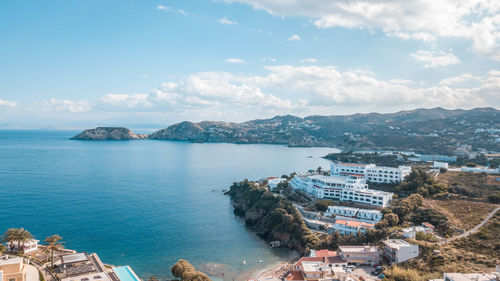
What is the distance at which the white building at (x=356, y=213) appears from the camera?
42656mm

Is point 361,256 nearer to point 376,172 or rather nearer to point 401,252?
point 401,252

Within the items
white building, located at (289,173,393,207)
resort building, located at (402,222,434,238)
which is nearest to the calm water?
resort building, located at (402,222,434,238)

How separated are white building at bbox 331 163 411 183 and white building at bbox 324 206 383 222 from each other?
16281mm

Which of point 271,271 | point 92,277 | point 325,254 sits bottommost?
point 271,271

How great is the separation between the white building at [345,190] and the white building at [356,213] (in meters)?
4.31

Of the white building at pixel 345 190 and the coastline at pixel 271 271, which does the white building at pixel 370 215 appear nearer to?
the white building at pixel 345 190

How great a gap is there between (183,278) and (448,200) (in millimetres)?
38815

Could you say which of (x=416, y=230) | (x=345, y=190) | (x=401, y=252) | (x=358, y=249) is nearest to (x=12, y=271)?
(x=358, y=249)

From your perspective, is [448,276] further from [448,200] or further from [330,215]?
[448,200]

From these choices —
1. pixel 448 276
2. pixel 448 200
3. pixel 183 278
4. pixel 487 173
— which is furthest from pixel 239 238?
pixel 487 173

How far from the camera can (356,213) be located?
44.6m

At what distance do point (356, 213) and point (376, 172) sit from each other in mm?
17769

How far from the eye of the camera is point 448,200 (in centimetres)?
4622

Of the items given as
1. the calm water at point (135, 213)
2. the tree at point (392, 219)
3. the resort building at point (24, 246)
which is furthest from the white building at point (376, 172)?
the resort building at point (24, 246)
